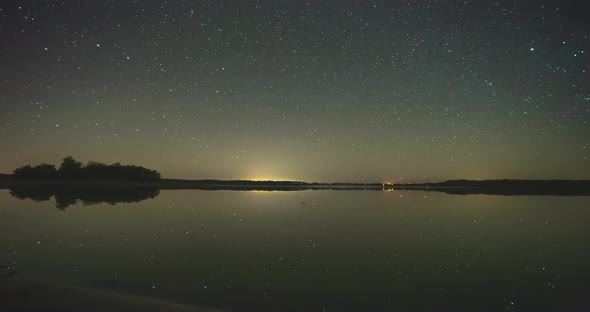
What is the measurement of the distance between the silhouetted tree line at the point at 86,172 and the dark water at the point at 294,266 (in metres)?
74.9

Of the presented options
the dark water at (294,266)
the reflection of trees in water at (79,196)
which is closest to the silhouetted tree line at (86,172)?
the reflection of trees in water at (79,196)

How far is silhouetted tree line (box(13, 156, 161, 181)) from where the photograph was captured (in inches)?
3339

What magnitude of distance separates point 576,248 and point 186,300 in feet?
45.9

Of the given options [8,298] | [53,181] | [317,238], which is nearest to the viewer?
[8,298]

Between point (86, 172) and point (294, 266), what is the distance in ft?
295

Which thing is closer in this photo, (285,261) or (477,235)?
(285,261)

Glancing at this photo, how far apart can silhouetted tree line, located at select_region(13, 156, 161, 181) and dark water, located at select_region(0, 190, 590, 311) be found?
74.9 meters

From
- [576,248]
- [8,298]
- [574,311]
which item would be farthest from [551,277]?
[8,298]

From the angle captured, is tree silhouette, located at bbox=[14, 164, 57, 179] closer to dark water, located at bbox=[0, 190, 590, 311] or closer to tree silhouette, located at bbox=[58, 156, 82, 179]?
tree silhouette, located at bbox=[58, 156, 82, 179]

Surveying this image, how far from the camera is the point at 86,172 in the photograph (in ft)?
293

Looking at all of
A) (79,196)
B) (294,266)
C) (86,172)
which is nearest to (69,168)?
(86,172)

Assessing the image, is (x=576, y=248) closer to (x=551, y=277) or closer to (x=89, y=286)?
(x=551, y=277)

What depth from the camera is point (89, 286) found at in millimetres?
8922

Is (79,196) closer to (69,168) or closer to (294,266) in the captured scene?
(294,266)
